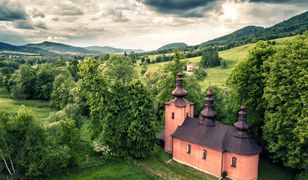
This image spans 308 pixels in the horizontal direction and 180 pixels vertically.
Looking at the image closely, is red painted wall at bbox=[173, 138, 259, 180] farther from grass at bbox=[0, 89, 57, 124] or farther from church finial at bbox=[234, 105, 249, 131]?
grass at bbox=[0, 89, 57, 124]

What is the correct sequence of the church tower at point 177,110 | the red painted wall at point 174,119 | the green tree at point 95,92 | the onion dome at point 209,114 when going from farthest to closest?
1. the red painted wall at point 174,119
2. the church tower at point 177,110
3. the green tree at point 95,92
4. the onion dome at point 209,114

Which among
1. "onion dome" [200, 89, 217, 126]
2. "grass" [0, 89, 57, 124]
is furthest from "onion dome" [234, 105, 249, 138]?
"grass" [0, 89, 57, 124]

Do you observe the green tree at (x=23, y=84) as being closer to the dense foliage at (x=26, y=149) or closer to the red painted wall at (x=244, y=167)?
the dense foliage at (x=26, y=149)

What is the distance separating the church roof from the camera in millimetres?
24609

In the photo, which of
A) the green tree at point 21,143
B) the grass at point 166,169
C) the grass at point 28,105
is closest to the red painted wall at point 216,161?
the grass at point 166,169

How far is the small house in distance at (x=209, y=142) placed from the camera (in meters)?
24.6

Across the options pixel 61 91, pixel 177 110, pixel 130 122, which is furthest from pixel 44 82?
pixel 177 110

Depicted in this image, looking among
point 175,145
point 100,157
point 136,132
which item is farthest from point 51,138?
point 175,145

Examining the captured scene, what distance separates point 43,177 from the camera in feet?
77.9

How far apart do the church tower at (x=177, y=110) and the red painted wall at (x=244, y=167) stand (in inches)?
275

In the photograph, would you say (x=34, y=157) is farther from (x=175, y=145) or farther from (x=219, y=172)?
(x=219, y=172)

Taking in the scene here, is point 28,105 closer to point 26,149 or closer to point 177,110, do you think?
point 26,149

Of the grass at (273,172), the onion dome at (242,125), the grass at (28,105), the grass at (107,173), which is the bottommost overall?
the grass at (273,172)

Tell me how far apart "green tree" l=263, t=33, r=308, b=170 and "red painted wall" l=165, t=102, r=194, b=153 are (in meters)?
8.62
